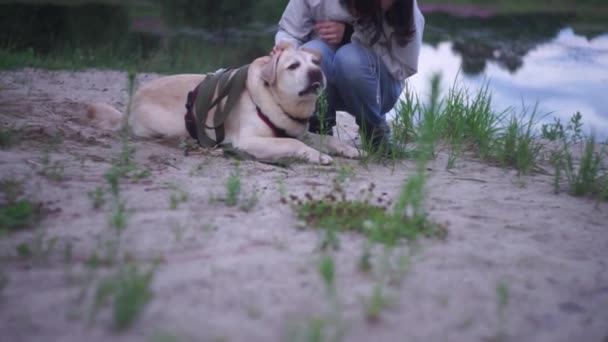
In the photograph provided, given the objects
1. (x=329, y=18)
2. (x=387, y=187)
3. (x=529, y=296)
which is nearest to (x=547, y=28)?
(x=329, y=18)

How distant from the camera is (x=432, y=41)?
38.6 feet

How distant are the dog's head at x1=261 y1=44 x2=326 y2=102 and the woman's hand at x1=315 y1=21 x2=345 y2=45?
0.35 meters

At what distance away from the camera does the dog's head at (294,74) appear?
363cm

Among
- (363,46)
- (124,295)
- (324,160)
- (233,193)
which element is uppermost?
(363,46)

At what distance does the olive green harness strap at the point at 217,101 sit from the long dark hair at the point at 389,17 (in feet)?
2.91

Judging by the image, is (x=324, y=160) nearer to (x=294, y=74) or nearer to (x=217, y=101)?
(x=294, y=74)

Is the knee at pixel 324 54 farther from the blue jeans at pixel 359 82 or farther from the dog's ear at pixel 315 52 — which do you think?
the dog's ear at pixel 315 52

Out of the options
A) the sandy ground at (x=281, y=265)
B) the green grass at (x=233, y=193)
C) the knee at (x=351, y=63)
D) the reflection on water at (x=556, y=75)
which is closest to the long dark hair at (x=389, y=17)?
the knee at (x=351, y=63)

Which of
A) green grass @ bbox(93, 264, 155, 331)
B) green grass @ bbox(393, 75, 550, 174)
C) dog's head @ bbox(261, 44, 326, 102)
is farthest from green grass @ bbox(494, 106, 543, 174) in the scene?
green grass @ bbox(93, 264, 155, 331)

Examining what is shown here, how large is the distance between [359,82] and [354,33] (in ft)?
1.42

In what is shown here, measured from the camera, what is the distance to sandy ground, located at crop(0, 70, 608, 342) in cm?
148

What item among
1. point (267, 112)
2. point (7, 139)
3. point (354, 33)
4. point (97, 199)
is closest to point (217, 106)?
point (267, 112)

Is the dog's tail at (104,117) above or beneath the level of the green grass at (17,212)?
above

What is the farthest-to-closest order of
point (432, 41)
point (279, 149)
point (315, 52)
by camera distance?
point (432, 41) → point (315, 52) → point (279, 149)
